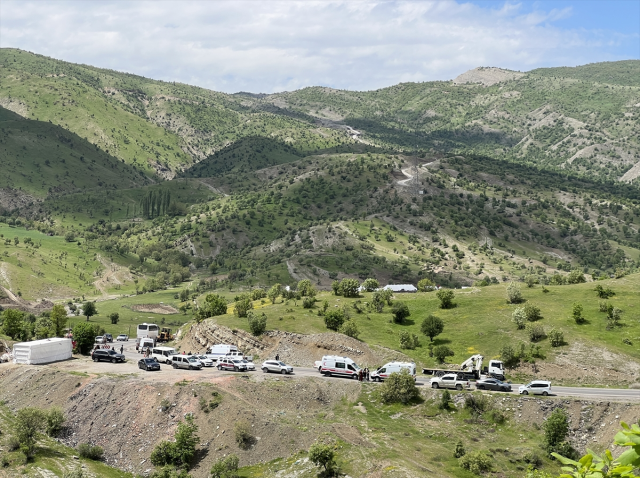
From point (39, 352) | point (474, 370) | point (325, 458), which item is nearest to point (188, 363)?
point (39, 352)

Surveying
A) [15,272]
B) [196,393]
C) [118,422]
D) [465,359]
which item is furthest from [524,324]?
[15,272]

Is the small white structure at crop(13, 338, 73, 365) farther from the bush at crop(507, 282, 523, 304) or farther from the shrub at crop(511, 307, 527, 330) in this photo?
the bush at crop(507, 282, 523, 304)

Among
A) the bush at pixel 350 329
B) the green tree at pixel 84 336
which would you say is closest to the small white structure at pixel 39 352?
the green tree at pixel 84 336

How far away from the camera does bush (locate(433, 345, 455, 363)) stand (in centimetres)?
7369

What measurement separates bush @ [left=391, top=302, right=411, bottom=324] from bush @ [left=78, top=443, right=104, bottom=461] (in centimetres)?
4742

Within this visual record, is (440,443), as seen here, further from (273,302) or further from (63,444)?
(273,302)

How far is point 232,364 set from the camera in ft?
224

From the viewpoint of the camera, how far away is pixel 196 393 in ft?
189

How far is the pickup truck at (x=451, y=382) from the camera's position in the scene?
59812mm

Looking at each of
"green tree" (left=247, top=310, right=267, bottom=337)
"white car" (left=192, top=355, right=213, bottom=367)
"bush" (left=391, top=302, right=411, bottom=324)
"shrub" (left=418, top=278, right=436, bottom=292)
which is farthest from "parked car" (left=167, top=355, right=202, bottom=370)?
"shrub" (left=418, top=278, right=436, bottom=292)

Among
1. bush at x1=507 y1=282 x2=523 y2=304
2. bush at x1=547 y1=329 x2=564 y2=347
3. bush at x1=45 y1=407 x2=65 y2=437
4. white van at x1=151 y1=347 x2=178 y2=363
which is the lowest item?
bush at x1=45 y1=407 x2=65 y2=437

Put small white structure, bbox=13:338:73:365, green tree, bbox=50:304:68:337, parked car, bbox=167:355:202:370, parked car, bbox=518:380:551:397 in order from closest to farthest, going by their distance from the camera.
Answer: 1. parked car, bbox=518:380:551:397
2. parked car, bbox=167:355:202:370
3. small white structure, bbox=13:338:73:365
4. green tree, bbox=50:304:68:337

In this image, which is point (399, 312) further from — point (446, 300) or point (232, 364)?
point (232, 364)

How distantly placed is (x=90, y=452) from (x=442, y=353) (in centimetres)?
4238
